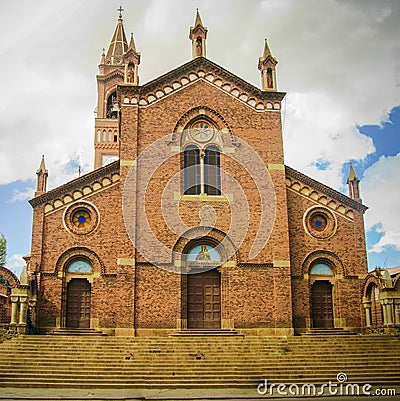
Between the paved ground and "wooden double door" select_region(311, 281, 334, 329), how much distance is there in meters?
9.13

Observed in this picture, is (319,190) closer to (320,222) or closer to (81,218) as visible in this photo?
(320,222)

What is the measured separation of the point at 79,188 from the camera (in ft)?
94.2

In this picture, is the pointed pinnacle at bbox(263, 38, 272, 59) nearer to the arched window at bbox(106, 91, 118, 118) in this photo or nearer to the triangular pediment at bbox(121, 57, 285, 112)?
the triangular pediment at bbox(121, 57, 285, 112)

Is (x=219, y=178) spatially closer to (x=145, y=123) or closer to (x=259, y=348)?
(x=145, y=123)

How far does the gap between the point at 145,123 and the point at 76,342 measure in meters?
12.1

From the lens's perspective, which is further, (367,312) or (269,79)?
(269,79)

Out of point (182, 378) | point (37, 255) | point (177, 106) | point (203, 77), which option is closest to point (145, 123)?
point (177, 106)

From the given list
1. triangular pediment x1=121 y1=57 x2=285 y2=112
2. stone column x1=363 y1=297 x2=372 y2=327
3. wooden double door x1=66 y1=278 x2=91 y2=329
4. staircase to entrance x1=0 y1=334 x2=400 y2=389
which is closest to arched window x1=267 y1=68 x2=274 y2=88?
triangular pediment x1=121 y1=57 x2=285 y2=112

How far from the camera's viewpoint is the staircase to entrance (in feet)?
65.8

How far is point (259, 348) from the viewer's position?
76.9 feet

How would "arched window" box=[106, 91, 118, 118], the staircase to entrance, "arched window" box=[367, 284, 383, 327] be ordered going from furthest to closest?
"arched window" box=[106, 91, 118, 118] → "arched window" box=[367, 284, 383, 327] → the staircase to entrance

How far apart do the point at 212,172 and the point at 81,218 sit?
291 inches

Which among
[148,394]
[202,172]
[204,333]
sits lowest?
[148,394]

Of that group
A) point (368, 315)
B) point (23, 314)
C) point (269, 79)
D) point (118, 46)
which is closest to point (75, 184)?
point (23, 314)
